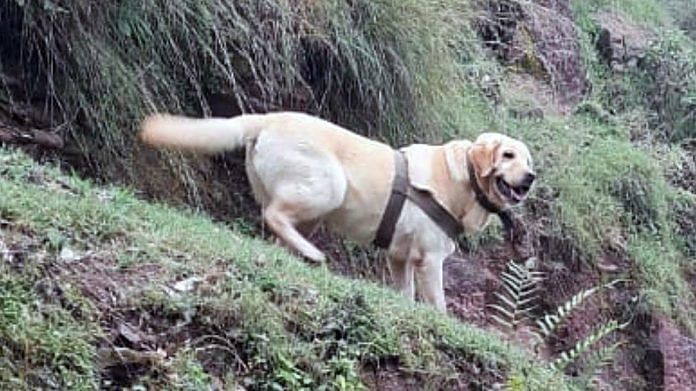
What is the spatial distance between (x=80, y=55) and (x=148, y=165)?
74 centimetres

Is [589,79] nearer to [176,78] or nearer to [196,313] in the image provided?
[176,78]

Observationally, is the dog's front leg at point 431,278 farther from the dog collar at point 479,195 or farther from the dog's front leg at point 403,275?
the dog collar at point 479,195

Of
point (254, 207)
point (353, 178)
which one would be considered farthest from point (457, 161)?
point (254, 207)

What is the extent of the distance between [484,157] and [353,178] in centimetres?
75

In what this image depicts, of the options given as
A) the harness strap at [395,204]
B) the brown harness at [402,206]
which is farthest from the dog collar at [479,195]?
the harness strap at [395,204]

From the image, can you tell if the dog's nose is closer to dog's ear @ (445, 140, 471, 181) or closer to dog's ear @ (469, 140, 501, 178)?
dog's ear @ (469, 140, 501, 178)

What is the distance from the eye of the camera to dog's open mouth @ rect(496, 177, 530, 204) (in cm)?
716

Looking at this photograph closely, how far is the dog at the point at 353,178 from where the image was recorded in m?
6.77

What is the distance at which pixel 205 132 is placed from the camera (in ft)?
22.6

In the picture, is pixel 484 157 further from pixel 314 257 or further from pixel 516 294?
pixel 516 294

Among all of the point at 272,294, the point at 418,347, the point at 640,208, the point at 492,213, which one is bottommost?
the point at 640,208

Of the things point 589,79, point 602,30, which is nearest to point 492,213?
point 589,79

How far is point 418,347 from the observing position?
5418 millimetres

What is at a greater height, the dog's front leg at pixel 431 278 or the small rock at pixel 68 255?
the small rock at pixel 68 255
